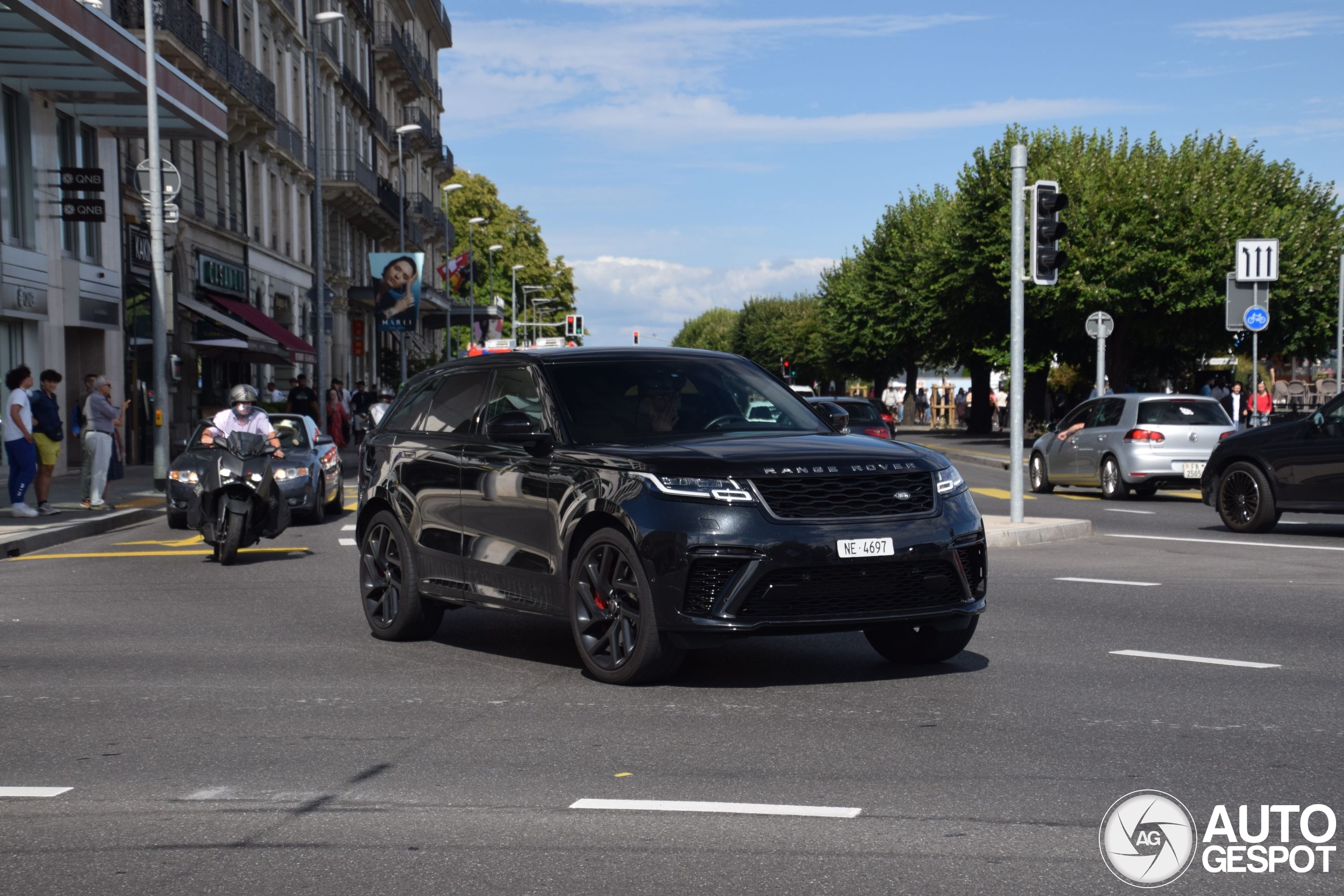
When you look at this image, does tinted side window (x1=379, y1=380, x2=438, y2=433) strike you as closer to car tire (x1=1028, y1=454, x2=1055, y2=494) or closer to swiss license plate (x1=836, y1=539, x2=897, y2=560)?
swiss license plate (x1=836, y1=539, x2=897, y2=560)

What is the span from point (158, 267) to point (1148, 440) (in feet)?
50.0

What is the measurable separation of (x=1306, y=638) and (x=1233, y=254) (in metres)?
36.1

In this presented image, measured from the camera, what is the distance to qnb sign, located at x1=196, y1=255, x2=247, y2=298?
1534 inches

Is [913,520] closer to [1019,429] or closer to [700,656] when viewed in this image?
[700,656]

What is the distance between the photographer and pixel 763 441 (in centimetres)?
789

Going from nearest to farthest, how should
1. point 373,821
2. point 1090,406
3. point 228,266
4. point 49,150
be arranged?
point 373,821, point 1090,406, point 49,150, point 228,266

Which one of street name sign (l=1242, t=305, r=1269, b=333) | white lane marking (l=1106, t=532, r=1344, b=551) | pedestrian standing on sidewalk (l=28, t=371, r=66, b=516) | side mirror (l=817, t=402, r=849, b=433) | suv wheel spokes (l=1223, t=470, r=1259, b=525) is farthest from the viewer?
street name sign (l=1242, t=305, r=1269, b=333)

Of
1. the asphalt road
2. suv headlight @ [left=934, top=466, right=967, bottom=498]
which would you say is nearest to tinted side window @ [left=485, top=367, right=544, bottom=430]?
the asphalt road

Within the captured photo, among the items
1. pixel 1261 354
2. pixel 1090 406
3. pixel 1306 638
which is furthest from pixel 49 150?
pixel 1261 354

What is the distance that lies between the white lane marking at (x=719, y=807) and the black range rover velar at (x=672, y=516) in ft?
6.15

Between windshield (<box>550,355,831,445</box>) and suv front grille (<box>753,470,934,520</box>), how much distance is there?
2.88ft

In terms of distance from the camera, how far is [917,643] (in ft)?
27.7

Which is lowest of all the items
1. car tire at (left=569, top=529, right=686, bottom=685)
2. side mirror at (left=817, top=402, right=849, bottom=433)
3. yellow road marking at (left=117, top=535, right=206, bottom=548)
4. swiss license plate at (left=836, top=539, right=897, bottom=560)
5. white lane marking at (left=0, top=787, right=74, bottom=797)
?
yellow road marking at (left=117, top=535, right=206, bottom=548)

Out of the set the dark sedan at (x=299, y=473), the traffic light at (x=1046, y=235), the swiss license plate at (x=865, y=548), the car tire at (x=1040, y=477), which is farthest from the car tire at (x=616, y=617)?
the car tire at (x=1040, y=477)
